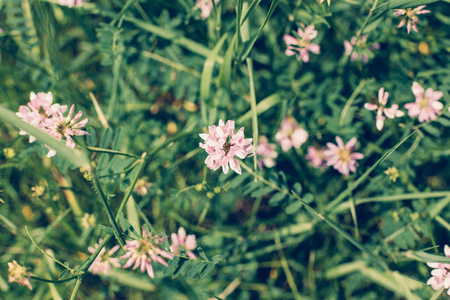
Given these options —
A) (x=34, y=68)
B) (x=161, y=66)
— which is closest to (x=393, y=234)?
(x=161, y=66)

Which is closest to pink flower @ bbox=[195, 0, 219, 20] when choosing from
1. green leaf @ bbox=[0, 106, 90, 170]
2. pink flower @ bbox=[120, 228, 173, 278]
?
green leaf @ bbox=[0, 106, 90, 170]

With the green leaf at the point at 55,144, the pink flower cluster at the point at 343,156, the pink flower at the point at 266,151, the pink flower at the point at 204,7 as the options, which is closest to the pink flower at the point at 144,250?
the green leaf at the point at 55,144

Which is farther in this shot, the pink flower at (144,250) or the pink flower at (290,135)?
the pink flower at (290,135)

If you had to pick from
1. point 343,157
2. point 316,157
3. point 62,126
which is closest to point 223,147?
point 62,126

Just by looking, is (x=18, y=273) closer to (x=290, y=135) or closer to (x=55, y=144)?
(x=55, y=144)

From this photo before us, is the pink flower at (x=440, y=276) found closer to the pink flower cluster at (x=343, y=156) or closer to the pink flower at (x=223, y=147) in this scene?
the pink flower cluster at (x=343, y=156)

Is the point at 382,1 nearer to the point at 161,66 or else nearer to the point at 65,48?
the point at 161,66
